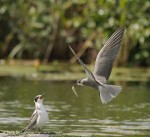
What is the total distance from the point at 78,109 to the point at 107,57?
2.21 meters

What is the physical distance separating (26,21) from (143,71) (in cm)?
599

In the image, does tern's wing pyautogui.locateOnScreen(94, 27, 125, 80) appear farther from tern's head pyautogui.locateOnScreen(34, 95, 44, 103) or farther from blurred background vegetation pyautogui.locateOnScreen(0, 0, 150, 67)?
blurred background vegetation pyautogui.locateOnScreen(0, 0, 150, 67)

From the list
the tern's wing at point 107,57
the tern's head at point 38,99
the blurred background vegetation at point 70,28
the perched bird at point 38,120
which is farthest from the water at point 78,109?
the blurred background vegetation at point 70,28

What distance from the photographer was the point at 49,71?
20.7 m

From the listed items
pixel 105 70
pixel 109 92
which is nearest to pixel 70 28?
pixel 105 70

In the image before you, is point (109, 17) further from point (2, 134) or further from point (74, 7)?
point (2, 134)

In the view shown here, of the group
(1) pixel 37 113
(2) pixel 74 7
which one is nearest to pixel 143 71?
(2) pixel 74 7

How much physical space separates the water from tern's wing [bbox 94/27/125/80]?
0.80m

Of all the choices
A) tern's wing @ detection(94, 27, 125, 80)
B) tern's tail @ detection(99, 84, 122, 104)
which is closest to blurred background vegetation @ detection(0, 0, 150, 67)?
tern's wing @ detection(94, 27, 125, 80)

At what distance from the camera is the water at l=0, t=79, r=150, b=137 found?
1052cm

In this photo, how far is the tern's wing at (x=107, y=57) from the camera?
11.0 metres

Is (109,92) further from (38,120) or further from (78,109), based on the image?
(78,109)

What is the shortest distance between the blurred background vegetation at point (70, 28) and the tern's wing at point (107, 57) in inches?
384

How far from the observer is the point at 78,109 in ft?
42.9
